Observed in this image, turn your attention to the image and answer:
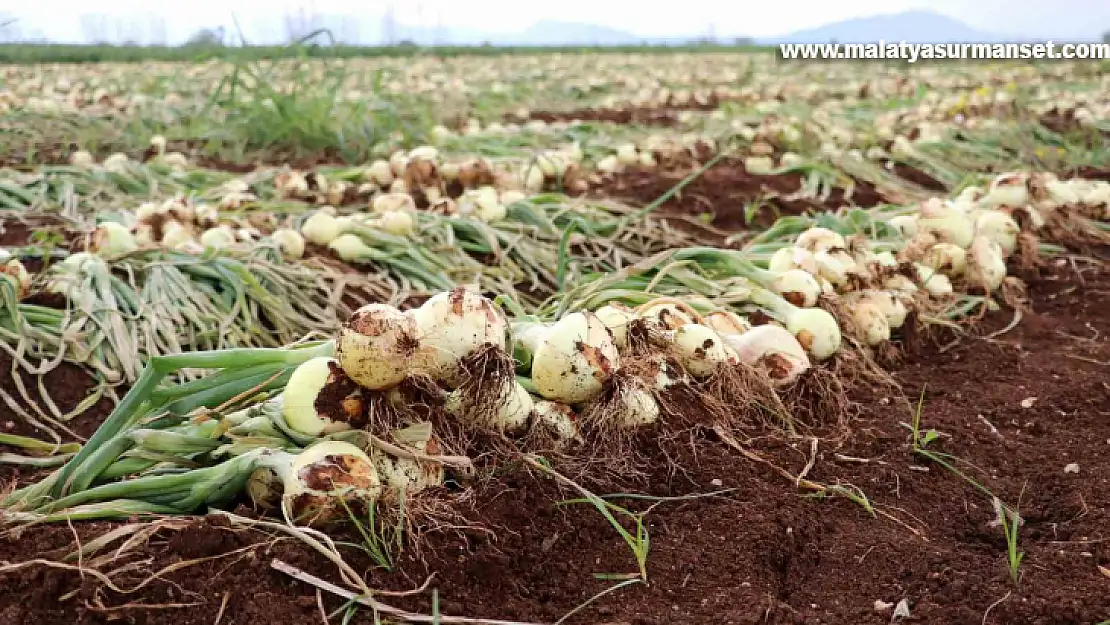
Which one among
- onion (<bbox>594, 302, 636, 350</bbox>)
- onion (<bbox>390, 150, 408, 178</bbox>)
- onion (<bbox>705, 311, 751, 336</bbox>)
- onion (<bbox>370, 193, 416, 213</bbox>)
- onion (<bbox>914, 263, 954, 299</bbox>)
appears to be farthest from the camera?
onion (<bbox>390, 150, 408, 178</bbox>)

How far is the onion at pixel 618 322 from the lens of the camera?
2.26 meters

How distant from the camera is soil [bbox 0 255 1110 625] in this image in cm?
165

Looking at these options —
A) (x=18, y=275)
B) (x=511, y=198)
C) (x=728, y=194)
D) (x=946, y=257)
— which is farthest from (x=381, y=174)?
(x=946, y=257)

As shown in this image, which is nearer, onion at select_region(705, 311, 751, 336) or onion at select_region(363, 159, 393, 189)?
onion at select_region(705, 311, 751, 336)

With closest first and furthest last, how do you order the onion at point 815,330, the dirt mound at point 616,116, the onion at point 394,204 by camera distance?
1. the onion at point 815,330
2. the onion at point 394,204
3. the dirt mound at point 616,116

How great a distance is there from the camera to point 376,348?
1815 mm

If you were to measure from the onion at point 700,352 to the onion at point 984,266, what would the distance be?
1553 millimetres

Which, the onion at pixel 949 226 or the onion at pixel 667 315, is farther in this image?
the onion at pixel 949 226

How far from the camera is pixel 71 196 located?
4.92 metres

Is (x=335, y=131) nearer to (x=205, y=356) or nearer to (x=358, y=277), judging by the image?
(x=358, y=277)

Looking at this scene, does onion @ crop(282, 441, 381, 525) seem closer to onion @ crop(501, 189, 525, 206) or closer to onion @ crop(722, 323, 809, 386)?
onion @ crop(722, 323, 809, 386)

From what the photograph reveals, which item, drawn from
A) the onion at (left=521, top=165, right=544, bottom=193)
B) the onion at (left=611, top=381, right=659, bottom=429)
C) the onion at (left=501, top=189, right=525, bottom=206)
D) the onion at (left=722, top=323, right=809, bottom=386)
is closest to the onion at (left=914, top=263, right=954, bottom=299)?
the onion at (left=722, top=323, right=809, bottom=386)

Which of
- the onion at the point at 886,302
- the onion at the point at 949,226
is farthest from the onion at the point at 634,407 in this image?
the onion at the point at 949,226

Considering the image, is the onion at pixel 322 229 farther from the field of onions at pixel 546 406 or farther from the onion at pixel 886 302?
the onion at pixel 886 302
